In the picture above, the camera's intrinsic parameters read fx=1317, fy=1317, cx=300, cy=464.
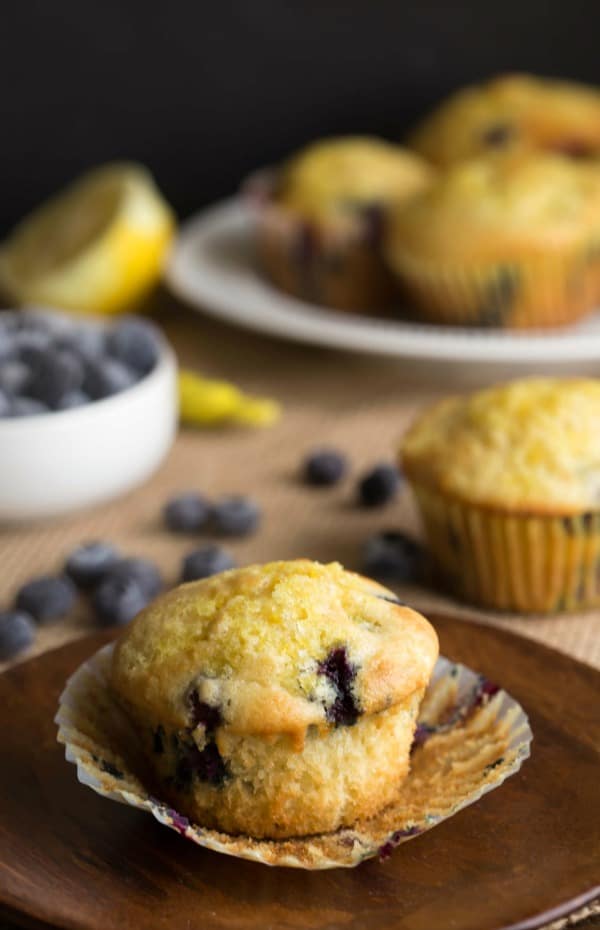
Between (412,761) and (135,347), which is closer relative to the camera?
(412,761)

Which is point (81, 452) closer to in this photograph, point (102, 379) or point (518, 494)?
point (102, 379)

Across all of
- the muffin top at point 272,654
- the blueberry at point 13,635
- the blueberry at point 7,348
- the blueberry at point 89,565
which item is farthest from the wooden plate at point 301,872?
the blueberry at point 7,348

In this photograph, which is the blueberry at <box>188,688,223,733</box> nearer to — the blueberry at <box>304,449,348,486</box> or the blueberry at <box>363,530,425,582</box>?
the blueberry at <box>363,530,425,582</box>

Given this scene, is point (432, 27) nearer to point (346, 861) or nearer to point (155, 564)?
point (155, 564)

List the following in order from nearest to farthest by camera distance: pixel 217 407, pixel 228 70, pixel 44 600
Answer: pixel 44 600, pixel 217 407, pixel 228 70

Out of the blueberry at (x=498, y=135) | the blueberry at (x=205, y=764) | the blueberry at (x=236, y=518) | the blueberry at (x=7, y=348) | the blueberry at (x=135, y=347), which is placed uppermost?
the blueberry at (x=205, y=764)

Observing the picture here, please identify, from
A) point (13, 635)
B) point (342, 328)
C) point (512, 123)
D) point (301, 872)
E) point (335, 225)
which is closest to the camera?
point (301, 872)

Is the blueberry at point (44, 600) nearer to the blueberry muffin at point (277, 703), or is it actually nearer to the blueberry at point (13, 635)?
the blueberry at point (13, 635)

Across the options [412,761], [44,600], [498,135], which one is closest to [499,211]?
[498,135]
